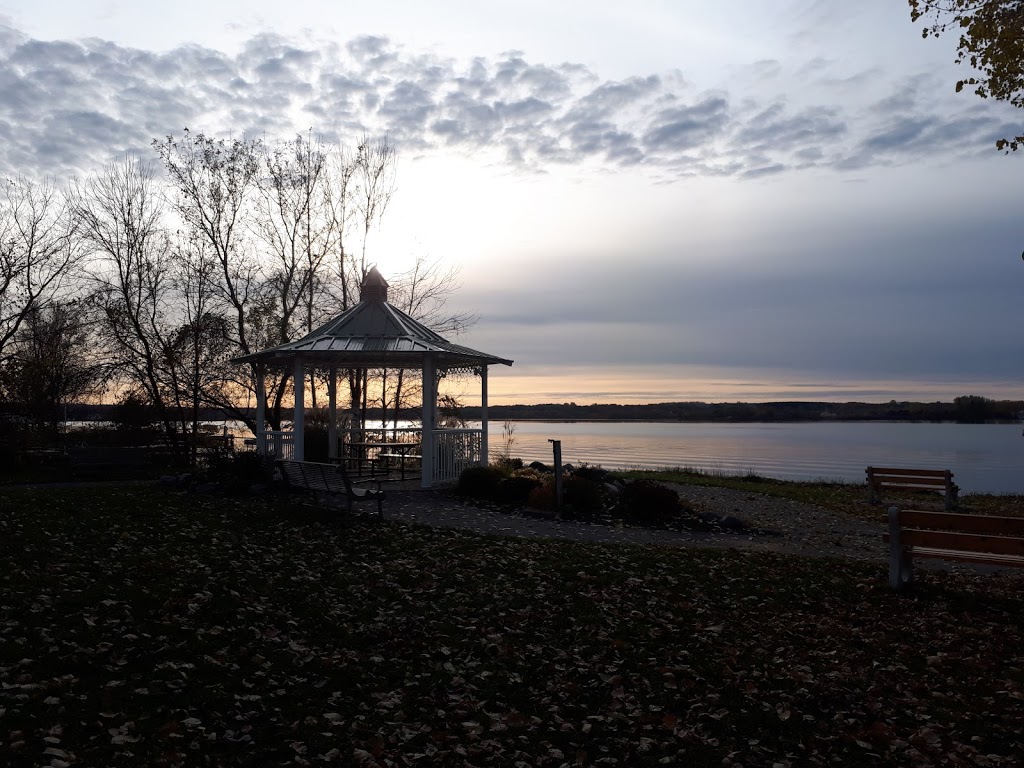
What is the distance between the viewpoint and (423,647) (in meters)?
5.93

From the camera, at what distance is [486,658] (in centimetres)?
577

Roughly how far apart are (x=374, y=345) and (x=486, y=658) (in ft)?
32.9

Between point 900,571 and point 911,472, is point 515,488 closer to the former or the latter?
point 900,571

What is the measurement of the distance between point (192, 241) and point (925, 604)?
2126 cm

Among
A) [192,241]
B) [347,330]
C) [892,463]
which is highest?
[192,241]

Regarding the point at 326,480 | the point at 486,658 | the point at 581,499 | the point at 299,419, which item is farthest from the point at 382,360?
the point at 486,658

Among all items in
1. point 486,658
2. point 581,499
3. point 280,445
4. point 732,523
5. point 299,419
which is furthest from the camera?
point 280,445

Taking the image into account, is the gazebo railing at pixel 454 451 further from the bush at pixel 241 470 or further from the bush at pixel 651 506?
the bush at pixel 651 506

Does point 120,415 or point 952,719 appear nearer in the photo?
point 952,719

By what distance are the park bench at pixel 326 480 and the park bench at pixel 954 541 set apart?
6.36m

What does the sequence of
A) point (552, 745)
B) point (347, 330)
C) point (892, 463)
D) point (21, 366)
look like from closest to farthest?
point (552, 745) < point (347, 330) < point (21, 366) < point (892, 463)

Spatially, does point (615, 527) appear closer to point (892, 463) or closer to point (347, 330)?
point (347, 330)

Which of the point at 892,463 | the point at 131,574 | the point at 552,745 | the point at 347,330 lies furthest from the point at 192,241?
the point at 892,463

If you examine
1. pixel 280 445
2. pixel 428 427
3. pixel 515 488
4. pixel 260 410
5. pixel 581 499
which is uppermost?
pixel 260 410
